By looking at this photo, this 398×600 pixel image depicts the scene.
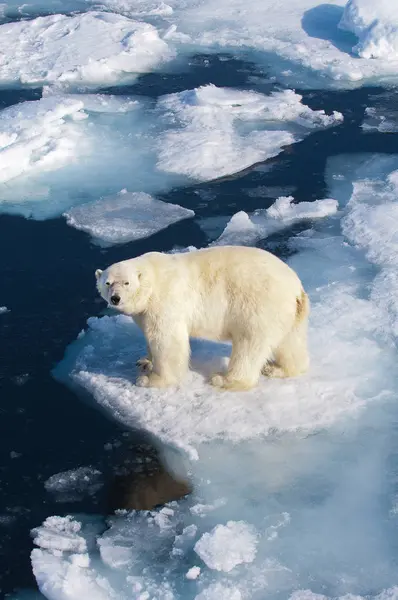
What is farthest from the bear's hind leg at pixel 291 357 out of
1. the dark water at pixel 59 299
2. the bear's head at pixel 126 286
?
the dark water at pixel 59 299

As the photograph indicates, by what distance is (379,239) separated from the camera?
23.2ft

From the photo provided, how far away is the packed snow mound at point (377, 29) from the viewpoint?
39.1ft

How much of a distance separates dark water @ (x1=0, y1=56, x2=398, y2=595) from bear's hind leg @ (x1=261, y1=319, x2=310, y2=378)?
3.50 ft

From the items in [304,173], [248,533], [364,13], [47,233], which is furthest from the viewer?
[364,13]

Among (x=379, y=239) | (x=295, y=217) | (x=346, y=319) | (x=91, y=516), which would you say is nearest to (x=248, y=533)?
(x=91, y=516)

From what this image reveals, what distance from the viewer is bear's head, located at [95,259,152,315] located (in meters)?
4.66

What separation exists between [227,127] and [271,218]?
2417 millimetres

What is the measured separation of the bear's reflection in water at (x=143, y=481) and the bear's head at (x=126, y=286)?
2.76 feet

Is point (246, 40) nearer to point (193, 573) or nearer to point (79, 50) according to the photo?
point (79, 50)

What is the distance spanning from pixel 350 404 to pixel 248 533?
49.0 inches

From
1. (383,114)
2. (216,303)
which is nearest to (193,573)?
(216,303)

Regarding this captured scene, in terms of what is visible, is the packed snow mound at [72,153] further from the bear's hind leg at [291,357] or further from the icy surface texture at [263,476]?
the bear's hind leg at [291,357]

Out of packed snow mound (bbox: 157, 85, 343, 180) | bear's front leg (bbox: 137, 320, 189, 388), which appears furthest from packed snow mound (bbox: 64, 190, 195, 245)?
bear's front leg (bbox: 137, 320, 189, 388)

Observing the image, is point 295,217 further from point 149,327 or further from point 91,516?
point 91,516
